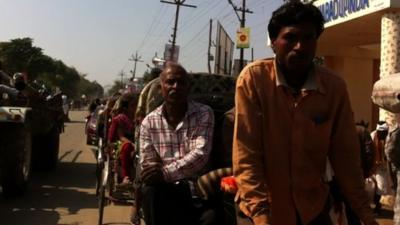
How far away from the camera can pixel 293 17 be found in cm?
276

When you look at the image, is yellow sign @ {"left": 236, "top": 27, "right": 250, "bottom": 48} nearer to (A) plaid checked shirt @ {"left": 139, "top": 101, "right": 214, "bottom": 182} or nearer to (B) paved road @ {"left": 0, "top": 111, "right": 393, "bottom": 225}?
(B) paved road @ {"left": 0, "top": 111, "right": 393, "bottom": 225}

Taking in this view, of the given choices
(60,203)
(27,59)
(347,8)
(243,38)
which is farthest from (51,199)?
(27,59)

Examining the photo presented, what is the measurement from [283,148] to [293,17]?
59 cm

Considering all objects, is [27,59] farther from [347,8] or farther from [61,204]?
[61,204]

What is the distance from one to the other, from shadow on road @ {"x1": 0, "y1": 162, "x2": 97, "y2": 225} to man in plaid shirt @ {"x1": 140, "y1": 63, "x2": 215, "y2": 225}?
3.57m

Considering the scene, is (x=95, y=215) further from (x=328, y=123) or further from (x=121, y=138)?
(x=328, y=123)

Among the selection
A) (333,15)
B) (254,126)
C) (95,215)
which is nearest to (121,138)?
(95,215)

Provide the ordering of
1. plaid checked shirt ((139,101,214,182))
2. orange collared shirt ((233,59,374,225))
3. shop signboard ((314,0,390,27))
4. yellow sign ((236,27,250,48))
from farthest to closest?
yellow sign ((236,27,250,48)) → shop signboard ((314,0,390,27)) → plaid checked shirt ((139,101,214,182)) → orange collared shirt ((233,59,374,225))

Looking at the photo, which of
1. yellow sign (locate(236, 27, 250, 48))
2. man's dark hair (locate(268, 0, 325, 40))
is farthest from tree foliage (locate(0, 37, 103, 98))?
man's dark hair (locate(268, 0, 325, 40))

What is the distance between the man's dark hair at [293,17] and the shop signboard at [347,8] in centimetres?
757

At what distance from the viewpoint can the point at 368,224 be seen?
2754 millimetres

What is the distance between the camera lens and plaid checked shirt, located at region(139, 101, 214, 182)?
431 cm

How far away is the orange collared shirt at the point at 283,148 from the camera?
8.80 feet

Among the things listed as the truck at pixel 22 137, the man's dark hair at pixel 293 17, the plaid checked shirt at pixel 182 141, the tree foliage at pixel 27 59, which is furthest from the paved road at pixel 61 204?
the tree foliage at pixel 27 59
